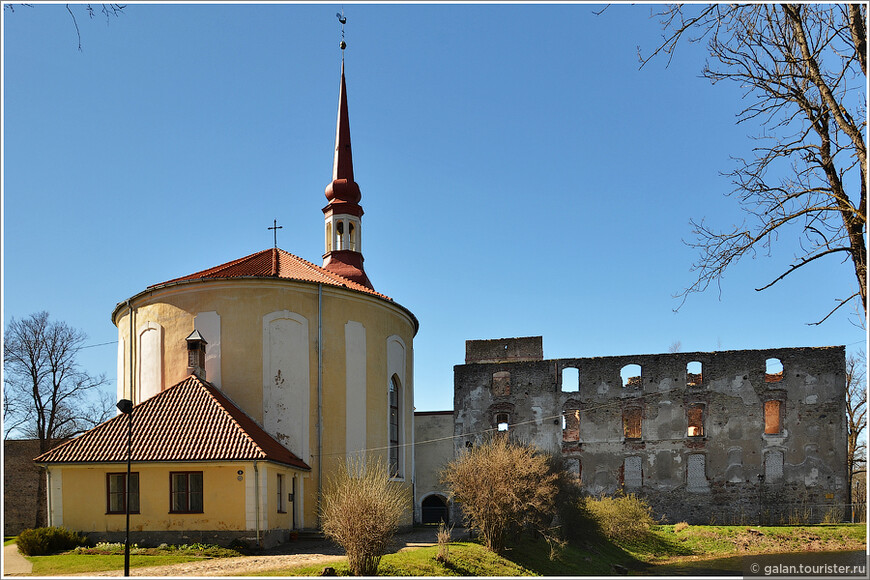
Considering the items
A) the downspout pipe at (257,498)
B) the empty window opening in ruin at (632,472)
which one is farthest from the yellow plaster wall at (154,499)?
the empty window opening in ruin at (632,472)

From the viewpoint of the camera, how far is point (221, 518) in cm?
1908

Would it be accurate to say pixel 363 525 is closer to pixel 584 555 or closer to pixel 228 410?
pixel 228 410

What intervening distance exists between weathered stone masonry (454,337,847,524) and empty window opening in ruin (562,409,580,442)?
50 millimetres

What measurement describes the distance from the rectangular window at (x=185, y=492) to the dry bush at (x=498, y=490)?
7.03 metres

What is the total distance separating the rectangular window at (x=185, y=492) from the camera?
19250 millimetres

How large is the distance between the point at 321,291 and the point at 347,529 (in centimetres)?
948

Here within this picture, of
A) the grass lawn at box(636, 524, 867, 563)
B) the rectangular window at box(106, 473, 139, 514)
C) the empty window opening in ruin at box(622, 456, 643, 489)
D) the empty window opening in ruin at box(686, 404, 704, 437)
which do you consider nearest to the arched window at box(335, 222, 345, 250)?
the rectangular window at box(106, 473, 139, 514)

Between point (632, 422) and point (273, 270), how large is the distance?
21.8m

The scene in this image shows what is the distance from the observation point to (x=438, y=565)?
17.6 metres

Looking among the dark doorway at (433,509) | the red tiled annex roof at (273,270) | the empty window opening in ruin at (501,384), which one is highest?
the red tiled annex roof at (273,270)

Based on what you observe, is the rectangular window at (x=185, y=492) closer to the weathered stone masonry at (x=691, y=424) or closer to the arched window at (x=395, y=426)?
the arched window at (x=395, y=426)

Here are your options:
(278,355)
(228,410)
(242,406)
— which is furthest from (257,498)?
(278,355)

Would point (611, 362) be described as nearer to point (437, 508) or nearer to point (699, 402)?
point (699, 402)

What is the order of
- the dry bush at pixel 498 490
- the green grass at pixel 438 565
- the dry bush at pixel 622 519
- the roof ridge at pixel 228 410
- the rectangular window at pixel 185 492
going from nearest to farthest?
1. the green grass at pixel 438 565
2. the rectangular window at pixel 185 492
3. the roof ridge at pixel 228 410
4. the dry bush at pixel 498 490
5. the dry bush at pixel 622 519
